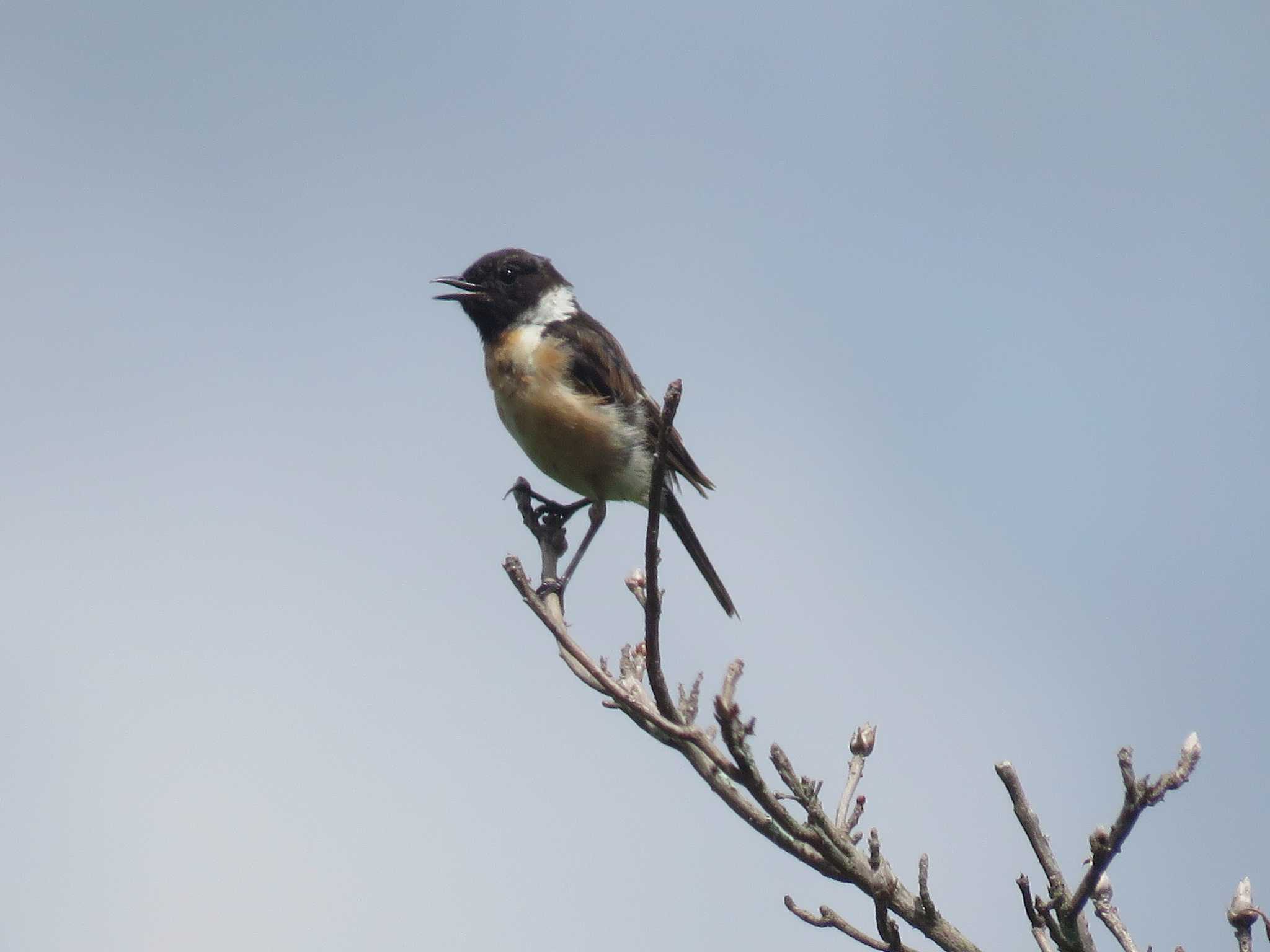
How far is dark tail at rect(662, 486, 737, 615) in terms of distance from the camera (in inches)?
312

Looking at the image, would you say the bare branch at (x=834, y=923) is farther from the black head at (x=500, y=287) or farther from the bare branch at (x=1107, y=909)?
the black head at (x=500, y=287)

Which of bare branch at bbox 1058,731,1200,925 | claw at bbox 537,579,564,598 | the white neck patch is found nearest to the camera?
bare branch at bbox 1058,731,1200,925

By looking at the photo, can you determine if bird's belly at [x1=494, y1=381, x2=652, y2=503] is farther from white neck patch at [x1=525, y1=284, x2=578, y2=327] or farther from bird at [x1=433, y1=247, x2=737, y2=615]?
white neck patch at [x1=525, y1=284, x2=578, y2=327]

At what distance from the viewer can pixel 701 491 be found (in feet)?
24.2

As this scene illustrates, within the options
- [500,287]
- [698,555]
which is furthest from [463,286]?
[698,555]

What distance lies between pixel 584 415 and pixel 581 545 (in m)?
0.91

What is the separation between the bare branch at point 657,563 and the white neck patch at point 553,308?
4330 millimetres

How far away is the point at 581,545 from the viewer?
6.75 meters

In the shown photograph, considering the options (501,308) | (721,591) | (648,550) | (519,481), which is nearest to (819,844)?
(648,550)

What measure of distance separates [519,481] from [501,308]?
199 centimetres

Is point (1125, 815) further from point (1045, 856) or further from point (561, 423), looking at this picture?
point (561, 423)

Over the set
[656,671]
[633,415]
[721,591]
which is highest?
[633,415]

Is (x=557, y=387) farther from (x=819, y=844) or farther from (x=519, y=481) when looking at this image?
(x=819, y=844)

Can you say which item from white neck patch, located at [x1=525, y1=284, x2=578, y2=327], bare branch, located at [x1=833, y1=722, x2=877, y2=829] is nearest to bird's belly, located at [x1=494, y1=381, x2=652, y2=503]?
white neck patch, located at [x1=525, y1=284, x2=578, y2=327]
